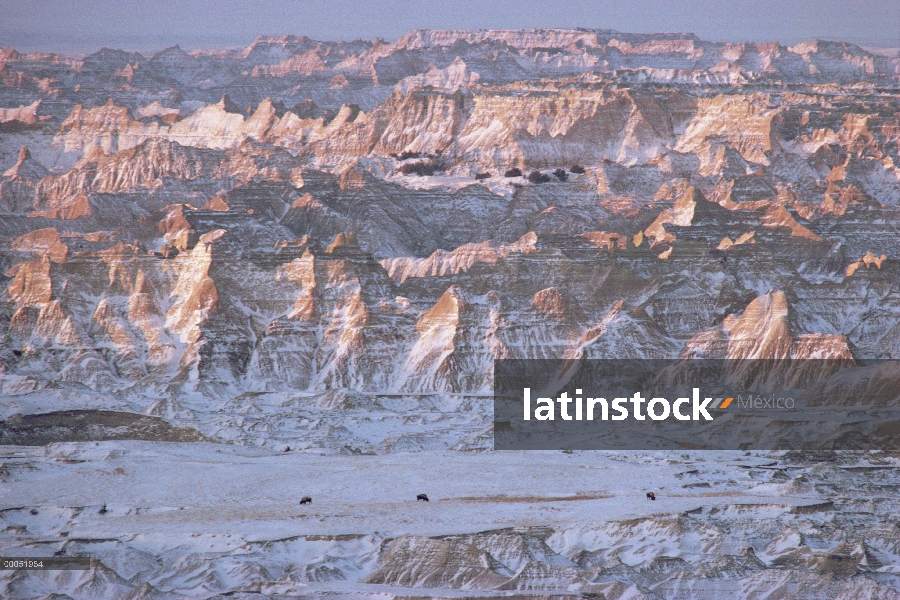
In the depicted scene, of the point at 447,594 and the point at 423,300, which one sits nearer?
the point at 447,594

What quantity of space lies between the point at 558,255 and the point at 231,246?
1224 inches

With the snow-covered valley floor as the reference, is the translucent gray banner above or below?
below

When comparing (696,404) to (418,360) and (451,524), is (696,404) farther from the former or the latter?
(451,524)

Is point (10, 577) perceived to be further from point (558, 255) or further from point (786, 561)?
point (558, 255)

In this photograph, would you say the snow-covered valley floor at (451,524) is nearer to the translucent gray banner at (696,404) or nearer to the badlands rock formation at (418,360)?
the badlands rock formation at (418,360)

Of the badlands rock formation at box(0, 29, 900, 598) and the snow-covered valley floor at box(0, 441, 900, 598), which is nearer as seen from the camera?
the snow-covered valley floor at box(0, 441, 900, 598)

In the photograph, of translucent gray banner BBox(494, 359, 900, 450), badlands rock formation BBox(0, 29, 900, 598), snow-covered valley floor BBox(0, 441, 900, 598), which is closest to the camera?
snow-covered valley floor BBox(0, 441, 900, 598)

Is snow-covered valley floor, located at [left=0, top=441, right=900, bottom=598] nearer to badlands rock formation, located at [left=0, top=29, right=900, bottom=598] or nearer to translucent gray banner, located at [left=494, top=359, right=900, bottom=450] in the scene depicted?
badlands rock formation, located at [left=0, top=29, right=900, bottom=598]

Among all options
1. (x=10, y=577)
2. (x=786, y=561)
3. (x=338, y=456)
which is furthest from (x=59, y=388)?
(x=786, y=561)

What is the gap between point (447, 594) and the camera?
288 feet

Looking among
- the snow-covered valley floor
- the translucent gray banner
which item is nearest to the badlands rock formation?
the snow-covered valley floor

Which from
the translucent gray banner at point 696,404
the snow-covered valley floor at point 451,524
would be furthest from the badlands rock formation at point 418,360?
the translucent gray banner at point 696,404

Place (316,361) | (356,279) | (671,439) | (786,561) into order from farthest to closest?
(356,279) → (316,361) → (671,439) → (786,561)

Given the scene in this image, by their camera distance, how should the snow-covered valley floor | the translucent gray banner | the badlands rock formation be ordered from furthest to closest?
the translucent gray banner < the badlands rock formation < the snow-covered valley floor
